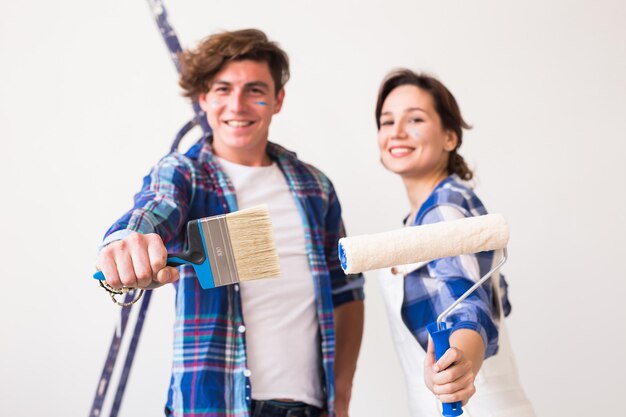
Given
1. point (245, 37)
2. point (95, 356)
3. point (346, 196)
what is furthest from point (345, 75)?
point (95, 356)

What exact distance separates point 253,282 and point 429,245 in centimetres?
66

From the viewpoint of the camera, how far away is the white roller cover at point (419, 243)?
107 cm

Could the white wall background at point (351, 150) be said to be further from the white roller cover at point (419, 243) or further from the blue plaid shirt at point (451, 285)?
the white roller cover at point (419, 243)

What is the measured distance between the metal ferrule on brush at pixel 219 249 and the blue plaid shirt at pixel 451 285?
47 cm

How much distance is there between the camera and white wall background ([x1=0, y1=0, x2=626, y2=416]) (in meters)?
2.44

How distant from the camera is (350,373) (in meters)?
1.91

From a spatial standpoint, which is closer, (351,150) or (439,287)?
(439,287)

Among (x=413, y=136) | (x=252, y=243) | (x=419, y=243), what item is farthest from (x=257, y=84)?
(x=419, y=243)

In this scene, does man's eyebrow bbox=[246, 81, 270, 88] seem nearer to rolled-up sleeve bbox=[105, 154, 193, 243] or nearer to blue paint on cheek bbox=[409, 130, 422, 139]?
rolled-up sleeve bbox=[105, 154, 193, 243]

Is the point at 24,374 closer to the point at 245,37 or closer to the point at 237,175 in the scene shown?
the point at 237,175

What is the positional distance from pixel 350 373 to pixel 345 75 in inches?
47.9

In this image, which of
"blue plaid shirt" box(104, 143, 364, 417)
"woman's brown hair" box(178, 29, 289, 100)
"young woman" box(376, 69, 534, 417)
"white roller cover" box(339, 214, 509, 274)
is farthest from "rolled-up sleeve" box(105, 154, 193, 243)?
"young woman" box(376, 69, 534, 417)

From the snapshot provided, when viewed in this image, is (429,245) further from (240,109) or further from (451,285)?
(240,109)

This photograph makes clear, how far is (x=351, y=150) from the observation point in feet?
8.36
